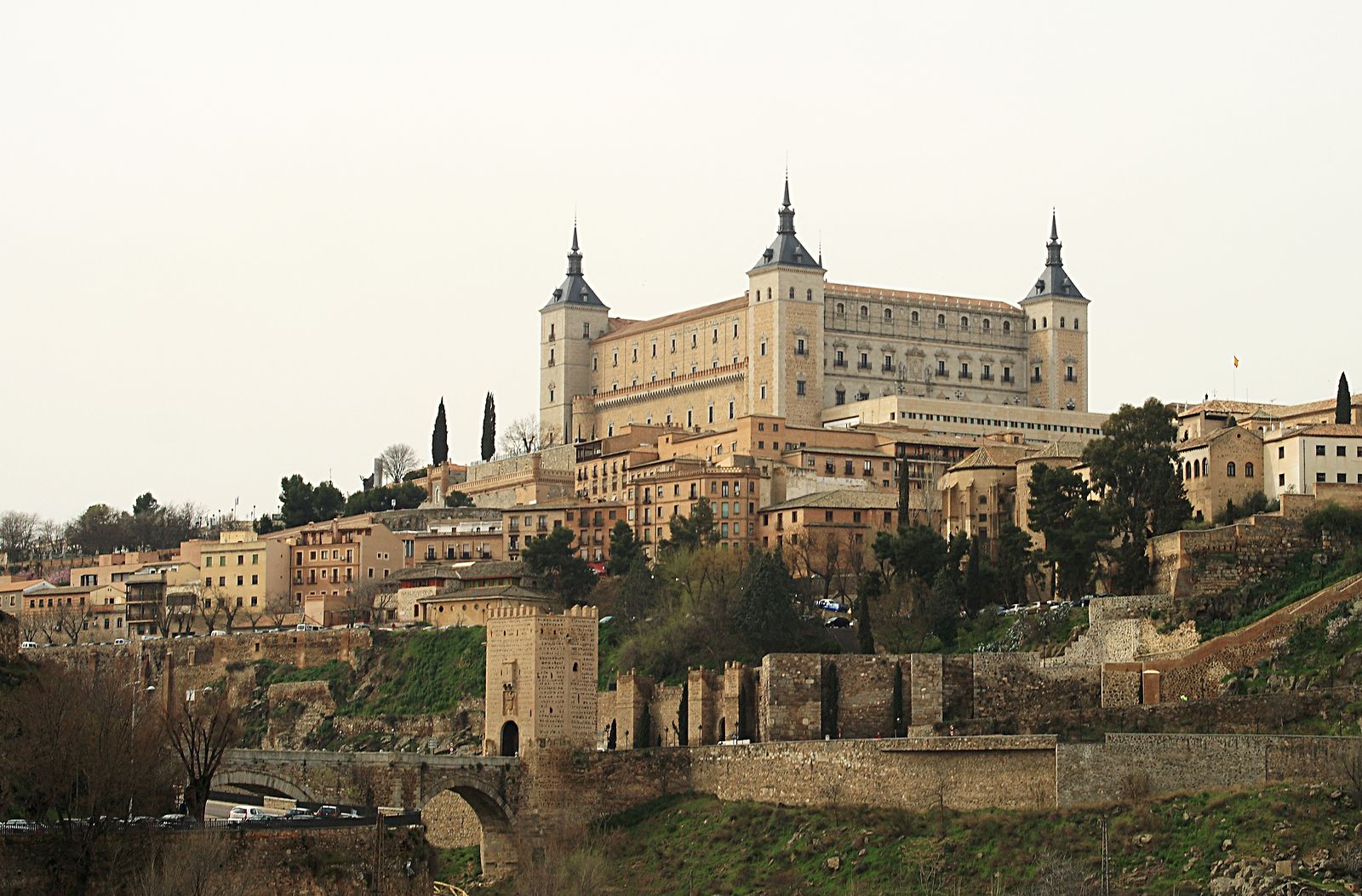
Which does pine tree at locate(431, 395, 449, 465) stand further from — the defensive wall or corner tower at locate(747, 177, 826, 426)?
the defensive wall

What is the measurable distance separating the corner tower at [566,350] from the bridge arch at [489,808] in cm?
5894

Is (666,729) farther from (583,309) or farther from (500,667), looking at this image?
(583,309)

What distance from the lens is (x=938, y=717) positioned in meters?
73.0

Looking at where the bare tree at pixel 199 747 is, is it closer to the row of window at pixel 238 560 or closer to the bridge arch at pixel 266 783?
the bridge arch at pixel 266 783

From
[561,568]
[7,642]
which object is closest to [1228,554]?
[561,568]

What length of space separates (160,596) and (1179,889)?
65.3 meters

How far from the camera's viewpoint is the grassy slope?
188ft

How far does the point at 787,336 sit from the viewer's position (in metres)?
118

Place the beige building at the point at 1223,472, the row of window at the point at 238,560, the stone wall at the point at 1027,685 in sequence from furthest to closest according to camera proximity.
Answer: the row of window at the point at 238,560, the beige building at the point at 1223,472, the stone wall at the point at 1027,685

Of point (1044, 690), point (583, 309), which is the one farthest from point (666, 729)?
point (583, 309)

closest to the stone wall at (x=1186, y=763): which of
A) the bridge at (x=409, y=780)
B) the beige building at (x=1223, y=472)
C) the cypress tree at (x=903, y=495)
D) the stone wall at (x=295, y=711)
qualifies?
the bridge at (x=409, y=780)

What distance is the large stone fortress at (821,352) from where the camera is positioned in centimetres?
11862

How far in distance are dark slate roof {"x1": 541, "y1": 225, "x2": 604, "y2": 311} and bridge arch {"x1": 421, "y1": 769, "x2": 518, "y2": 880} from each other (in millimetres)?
64429

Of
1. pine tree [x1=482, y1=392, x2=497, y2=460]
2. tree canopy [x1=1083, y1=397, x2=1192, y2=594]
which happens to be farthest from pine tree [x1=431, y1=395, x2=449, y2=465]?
tree canopy [x1=1083, y1=397, x2=1192, y2=594]
